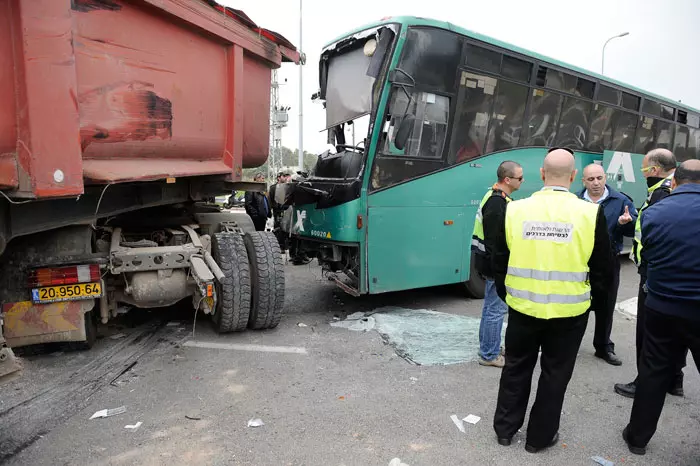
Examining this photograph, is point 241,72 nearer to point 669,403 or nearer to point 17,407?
point 17,407

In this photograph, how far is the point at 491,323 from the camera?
13.6ft

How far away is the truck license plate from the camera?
3520mm

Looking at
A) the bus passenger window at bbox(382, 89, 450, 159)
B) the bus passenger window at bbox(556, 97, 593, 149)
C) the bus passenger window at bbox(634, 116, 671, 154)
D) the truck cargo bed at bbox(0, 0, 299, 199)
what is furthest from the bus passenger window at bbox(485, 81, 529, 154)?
the bus passenger window at bbox(634, 116, 671, 154)

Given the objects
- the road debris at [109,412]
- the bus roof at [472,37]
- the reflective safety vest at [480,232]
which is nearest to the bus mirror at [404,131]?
the bus roof at [472,37]

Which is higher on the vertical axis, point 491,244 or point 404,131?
point 404,131

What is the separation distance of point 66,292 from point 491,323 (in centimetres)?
349

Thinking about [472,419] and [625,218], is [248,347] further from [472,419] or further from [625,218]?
[625,218]

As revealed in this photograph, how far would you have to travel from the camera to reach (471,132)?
19.7ft

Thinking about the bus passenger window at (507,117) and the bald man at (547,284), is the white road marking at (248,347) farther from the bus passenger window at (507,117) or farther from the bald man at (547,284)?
the bus passenger window at (507,117)

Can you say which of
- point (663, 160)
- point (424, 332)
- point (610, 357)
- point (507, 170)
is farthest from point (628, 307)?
point (507, 170)

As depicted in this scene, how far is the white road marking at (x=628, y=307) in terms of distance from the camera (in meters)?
6.15

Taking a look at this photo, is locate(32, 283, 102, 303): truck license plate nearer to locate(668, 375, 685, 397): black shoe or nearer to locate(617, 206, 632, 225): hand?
locate(617, 206, 632, 225): hand

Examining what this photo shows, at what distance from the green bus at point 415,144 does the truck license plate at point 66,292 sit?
2.58 meters

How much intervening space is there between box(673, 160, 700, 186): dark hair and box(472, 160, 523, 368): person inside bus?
106 cm
